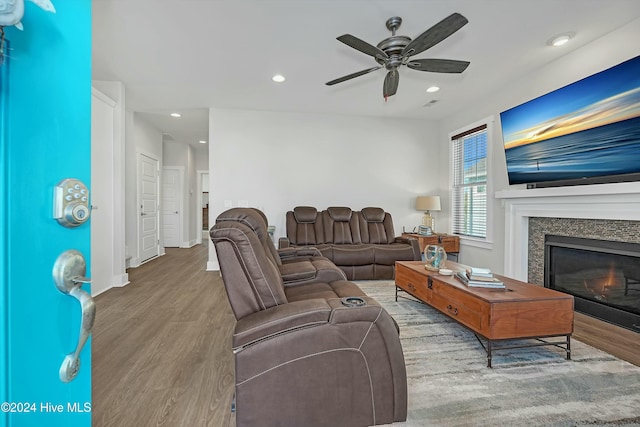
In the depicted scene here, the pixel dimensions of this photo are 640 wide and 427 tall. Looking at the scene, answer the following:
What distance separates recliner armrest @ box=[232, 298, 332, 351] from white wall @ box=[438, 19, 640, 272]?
3.59 metres

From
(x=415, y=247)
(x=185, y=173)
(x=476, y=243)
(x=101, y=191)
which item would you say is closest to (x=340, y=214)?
(x=415, y=247)

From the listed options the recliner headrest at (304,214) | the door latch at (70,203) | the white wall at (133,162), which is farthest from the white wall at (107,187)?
the door latch at (70,203)

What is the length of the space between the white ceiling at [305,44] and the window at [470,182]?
709 mm

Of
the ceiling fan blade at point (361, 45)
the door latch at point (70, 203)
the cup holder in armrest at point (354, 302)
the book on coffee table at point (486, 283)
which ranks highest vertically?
→ the ceiling fan blade at point (361, 45)

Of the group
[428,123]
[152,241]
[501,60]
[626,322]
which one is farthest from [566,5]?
[152,241]

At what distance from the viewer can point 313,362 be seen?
4.39 ft

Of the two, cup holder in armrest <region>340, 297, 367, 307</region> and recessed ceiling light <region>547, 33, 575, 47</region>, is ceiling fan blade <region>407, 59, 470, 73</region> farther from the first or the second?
cup holder in armrest <region>340, 297, 367, 307</region>

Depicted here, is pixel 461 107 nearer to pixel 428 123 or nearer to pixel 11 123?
pixel 428 123

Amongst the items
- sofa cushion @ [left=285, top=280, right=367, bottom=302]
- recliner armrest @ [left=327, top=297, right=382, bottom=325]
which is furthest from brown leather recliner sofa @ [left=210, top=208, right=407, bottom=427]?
sofa cushion @ [left=285, top=280, right=367, bottom=302]

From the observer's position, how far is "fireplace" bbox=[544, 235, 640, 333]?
2.64 metres

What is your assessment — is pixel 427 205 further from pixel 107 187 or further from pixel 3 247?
pixel 3 247

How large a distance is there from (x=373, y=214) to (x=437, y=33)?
311cm

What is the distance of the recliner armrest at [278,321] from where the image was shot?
130 centimetres

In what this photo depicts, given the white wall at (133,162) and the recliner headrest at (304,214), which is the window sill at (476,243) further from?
the white wall at (133,162)
